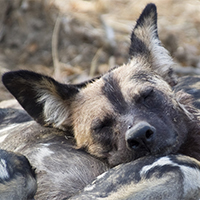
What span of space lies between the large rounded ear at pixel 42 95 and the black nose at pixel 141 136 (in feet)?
3.27

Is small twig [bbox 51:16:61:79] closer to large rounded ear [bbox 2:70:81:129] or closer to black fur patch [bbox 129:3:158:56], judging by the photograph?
black fur patch [bbox 129:3:158:56]

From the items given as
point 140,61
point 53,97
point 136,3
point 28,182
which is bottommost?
point 28,182

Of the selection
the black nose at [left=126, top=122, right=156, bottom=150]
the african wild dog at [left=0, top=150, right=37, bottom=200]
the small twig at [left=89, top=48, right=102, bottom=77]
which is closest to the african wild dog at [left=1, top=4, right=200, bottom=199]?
the black nose at [left=126, top=122, right=156, bottom=150]

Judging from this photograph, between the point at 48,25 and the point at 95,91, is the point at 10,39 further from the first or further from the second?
the point at 95,91

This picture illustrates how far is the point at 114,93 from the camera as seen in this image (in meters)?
3.73

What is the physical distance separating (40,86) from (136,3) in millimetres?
5143

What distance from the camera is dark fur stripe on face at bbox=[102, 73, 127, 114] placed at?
11.8 feet

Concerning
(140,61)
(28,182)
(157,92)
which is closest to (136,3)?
(140,61)

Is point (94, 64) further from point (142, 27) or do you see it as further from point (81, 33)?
point (142, 27)

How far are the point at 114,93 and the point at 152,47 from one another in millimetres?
769

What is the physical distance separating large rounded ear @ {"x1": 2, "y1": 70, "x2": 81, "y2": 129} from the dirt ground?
10.2ft

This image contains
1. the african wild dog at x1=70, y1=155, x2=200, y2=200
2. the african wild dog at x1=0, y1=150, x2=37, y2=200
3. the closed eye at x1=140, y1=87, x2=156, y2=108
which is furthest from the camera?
the closed eye at x1=140, y1=87, x2=156, y2=108

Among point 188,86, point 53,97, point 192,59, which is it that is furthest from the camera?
point 192,59

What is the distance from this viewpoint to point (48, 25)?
8.33 metres
